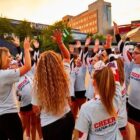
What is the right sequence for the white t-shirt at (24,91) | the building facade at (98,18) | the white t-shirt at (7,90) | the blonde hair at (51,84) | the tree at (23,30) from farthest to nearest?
the building facade at (98,18) → the tree at (23,30) → the white t-shirt at (24,91) → the white t-shirt at (7,90) → the blonde hair at (51,84)

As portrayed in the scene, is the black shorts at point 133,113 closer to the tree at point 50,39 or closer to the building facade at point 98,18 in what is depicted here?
the tree at point 50,39

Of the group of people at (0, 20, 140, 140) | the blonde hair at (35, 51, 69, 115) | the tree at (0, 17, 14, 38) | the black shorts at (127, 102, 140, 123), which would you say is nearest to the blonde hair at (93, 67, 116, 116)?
the group of people at (0, 20, 140, 140)

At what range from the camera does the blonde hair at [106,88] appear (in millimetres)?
3096

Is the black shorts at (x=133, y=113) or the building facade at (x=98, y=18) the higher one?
the building facade at (x=98, y=18)

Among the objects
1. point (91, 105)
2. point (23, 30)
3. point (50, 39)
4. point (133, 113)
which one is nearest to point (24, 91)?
point (133, 113)

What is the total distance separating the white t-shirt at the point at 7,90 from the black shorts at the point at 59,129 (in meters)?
0.86

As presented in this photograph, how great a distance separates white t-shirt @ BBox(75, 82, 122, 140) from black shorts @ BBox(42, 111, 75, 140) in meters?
0.48

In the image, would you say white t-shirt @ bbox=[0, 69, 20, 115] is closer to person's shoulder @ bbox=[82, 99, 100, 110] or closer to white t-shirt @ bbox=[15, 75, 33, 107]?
person's shoulder @ bbox=[82, 99, 100, 110]

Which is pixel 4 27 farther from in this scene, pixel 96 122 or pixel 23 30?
pixel 96 122

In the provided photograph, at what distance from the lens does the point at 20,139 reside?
4.43 meters

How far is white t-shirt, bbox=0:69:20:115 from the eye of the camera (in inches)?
161

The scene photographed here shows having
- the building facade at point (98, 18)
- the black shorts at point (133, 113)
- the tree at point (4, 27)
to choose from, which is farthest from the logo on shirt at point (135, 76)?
the building facade at point (98, 18)

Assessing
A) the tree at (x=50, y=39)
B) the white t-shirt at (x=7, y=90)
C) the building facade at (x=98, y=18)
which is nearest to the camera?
the white t-shirt at (x=7, y=90)

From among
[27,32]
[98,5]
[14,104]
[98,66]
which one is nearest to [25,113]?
[14,104]
